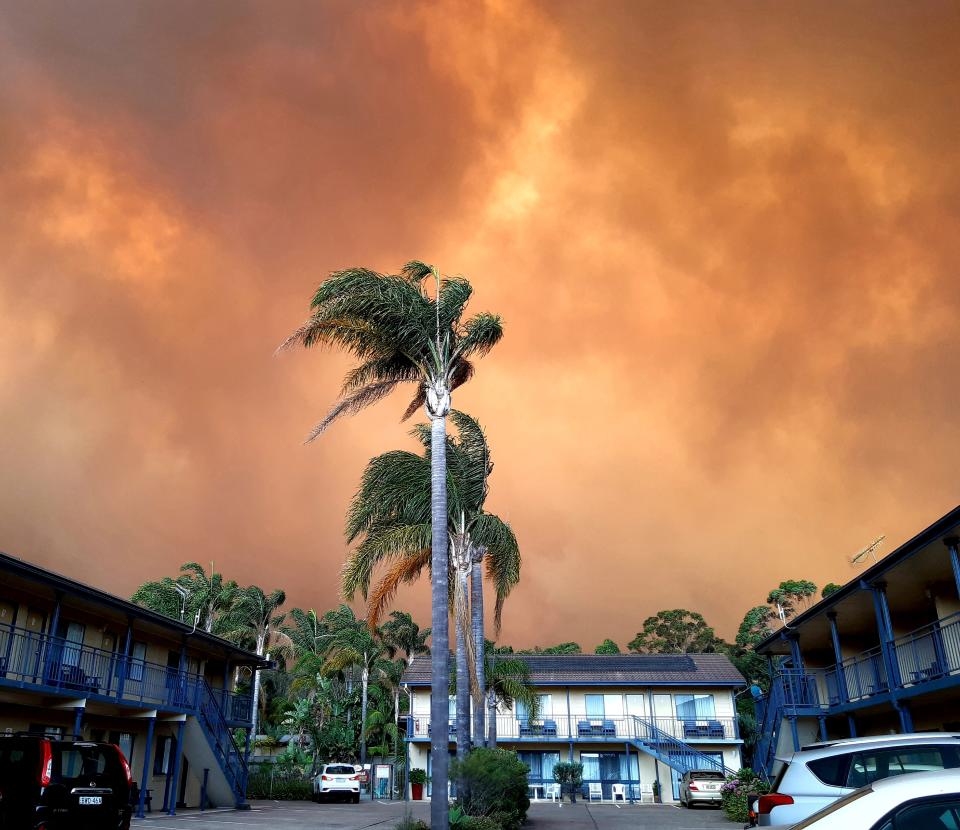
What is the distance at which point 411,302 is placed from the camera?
59.7ft

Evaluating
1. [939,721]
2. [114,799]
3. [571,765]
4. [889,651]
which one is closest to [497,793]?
[114,799]

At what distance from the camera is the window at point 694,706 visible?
136 feet

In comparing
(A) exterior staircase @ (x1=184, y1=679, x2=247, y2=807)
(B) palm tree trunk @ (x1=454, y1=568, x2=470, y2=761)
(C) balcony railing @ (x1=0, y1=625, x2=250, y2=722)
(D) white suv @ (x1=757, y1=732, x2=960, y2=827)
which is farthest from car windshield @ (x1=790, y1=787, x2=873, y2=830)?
(A) exterior staircase @ (x1=184, y1=679, x2=247, y2=807)

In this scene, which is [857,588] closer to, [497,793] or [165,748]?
[497,793]

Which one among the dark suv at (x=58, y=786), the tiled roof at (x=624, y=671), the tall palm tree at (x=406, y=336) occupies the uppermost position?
the tall palm tree at (x=406, y=336)

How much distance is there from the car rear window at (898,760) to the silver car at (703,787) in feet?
78.6

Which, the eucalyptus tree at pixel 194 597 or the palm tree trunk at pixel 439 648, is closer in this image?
the palm tree trunk at pixel 439 648

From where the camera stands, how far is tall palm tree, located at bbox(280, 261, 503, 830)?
17859 millimetres

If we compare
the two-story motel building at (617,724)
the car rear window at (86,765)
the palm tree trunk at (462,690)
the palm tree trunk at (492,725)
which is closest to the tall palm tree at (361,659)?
the two-story motel building at (617,724)

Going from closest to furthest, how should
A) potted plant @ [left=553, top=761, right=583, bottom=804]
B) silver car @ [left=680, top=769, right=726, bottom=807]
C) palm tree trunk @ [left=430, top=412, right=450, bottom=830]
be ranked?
palm tree trunk @ [left=430, top=412, right=450, bottom=830] → silver car @ [left=680, top=769, right=726, bottom=807] → potted plant @ [left=553, top=761, right=583, bottom=804]

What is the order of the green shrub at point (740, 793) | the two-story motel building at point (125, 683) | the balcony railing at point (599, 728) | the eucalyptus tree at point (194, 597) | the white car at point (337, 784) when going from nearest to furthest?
the two-story motel building at point (125, 683), the green shrub at point (740, 793), the white car at point (337, 784), the balcony railing at point (599, 728), the eucalyptus tree at point (194, 597)

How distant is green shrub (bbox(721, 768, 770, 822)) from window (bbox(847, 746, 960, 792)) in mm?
15455

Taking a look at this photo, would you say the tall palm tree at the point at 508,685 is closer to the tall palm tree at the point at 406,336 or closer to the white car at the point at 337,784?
the white car at the point at 337,784

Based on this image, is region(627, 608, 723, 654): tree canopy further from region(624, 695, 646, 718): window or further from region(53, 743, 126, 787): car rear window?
region(53, 743, 126, 787): car rear window
